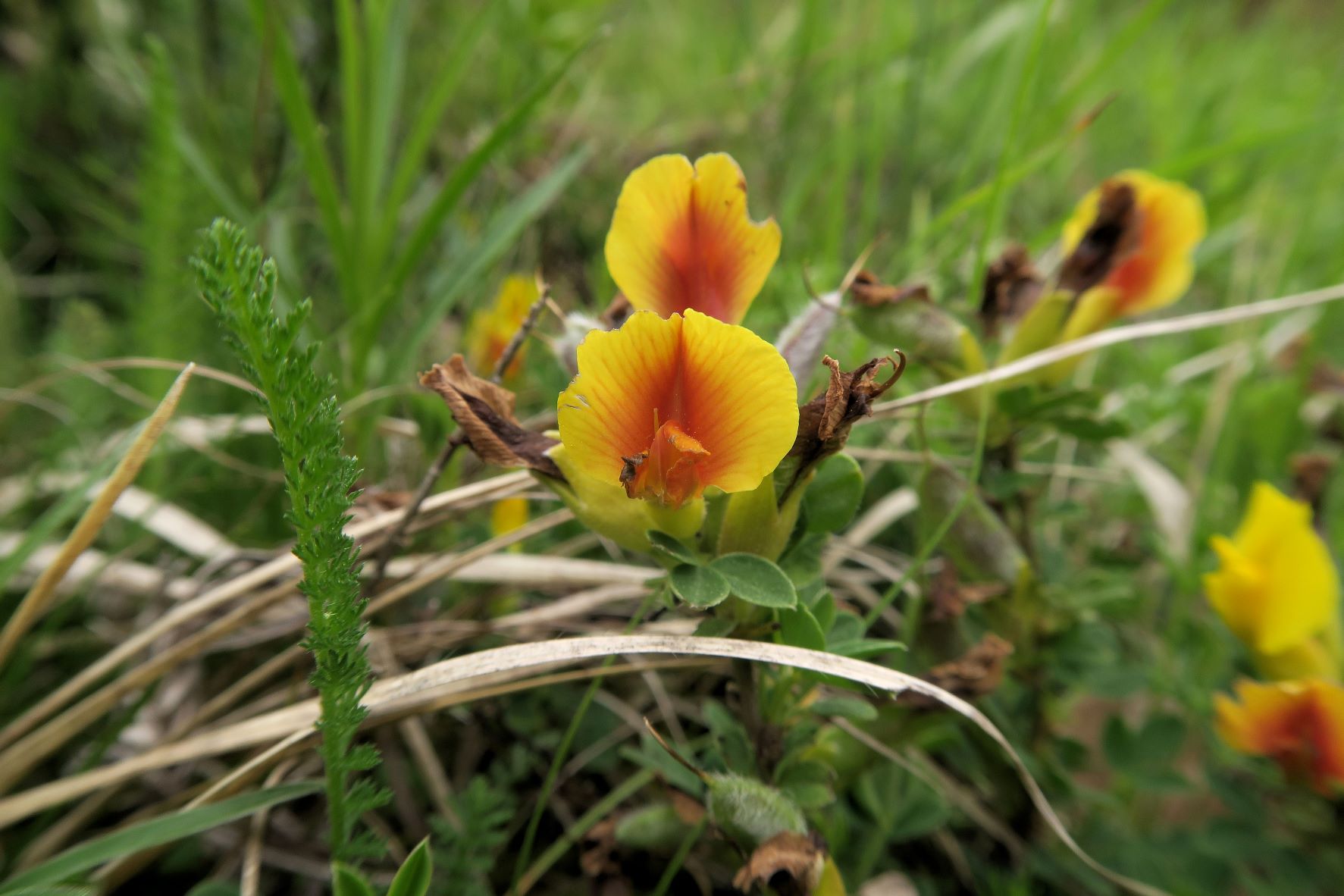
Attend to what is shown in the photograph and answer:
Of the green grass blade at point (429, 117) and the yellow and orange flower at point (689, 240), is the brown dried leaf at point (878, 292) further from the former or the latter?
the green grass blade at point (429, 117)

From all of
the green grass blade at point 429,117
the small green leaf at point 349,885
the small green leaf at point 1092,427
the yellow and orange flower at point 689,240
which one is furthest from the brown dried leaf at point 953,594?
the green grass blade at point 429,117

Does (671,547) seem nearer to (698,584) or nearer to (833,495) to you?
(698,584)

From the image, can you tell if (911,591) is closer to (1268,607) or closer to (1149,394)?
(1268,607)

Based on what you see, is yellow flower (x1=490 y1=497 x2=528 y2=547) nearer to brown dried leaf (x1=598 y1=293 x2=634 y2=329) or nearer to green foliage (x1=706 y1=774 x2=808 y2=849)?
brown dried leaf (x1=598 y1=293 x2=634 y2=329)

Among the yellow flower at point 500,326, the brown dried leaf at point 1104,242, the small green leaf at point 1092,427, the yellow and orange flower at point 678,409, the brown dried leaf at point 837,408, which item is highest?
the yellow flower at point 500,326

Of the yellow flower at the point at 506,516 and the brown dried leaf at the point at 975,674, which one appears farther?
the yellow flower at the point at 506,516

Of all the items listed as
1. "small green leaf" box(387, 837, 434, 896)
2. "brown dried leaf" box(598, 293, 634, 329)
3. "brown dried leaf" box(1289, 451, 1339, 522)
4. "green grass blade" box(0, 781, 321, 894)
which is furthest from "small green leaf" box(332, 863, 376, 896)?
"brown dried leaf" box(1289, 451, 1339, 522)

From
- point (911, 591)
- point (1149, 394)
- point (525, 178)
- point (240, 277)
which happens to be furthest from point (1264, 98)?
point (240, 277)
